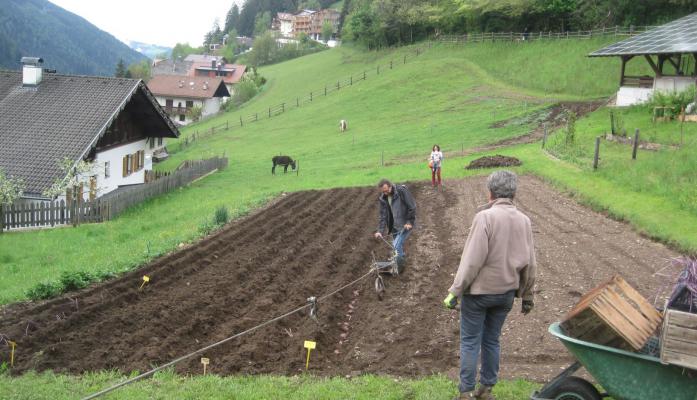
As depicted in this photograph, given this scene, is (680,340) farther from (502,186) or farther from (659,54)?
(659,54)

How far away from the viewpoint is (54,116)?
1139 inches

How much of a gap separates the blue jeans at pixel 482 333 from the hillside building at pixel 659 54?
28486 millimetres

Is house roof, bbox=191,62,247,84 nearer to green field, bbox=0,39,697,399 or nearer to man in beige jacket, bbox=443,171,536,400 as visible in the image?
green field, bbox=0,39,697,399

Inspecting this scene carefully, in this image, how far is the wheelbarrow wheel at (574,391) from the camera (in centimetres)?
573

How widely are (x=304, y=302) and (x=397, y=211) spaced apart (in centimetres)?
231

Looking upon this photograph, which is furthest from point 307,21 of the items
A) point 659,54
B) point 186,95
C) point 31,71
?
point 659,54

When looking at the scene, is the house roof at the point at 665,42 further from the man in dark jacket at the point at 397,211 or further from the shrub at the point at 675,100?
the man in dark jacket at the point at 397,211

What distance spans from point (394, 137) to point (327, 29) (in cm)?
11161

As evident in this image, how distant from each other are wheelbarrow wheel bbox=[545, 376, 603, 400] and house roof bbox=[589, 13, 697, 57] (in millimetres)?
28580

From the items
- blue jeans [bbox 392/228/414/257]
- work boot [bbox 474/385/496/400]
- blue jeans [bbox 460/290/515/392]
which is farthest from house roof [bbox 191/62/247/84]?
work boot [bbox 474/385/496/400]

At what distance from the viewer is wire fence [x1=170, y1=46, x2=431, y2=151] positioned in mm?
56188

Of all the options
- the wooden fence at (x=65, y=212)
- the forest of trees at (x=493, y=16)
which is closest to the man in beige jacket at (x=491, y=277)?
the wooden fence at (x=65, y=212)

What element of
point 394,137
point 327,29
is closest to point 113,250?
point 394,137

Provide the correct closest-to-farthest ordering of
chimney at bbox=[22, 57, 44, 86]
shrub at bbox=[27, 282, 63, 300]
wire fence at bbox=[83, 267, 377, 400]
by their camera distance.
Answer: wire fence at bbox=[83, 267, 377, 400], shrub at bbox=[27, 282, 63, 300], chimney at bbox=[22, 57, 44, 86]
